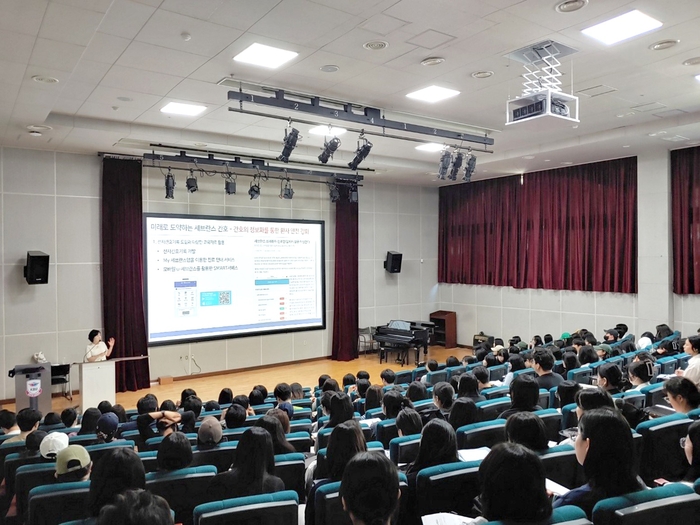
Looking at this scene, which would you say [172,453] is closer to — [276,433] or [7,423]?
[276,433]

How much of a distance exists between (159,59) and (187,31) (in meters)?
0.79

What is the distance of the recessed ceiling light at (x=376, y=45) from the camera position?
4.73 metres

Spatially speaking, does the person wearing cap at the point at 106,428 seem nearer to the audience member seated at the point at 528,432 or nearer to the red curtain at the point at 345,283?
the audience member seated at the point at 528,432

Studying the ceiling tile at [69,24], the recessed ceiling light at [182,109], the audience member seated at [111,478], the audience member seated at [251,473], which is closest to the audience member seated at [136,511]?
the audience member seated at [111,478]

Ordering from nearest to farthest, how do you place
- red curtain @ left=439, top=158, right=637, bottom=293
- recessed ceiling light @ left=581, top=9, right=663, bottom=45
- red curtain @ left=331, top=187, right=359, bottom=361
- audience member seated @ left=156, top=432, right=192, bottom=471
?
1. audience member seated @ left=156, top=432, right=192, bottom=471
2. recessed ceiling light @ left=581, top=9, right=663, bottom=45
3. red curtain @ left=439, top=158, right=637, bottom=293
4. red curtain @ left=331, top=187, right=359, bottom=361

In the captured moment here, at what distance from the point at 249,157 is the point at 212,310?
9.99ft

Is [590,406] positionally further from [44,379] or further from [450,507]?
[44,379]

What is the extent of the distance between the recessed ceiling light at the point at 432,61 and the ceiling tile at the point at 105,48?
2794 millimetres

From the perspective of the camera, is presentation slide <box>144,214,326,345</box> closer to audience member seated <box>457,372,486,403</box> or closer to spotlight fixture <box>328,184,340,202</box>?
spotlight fixture <box>328,184,340,202</box>

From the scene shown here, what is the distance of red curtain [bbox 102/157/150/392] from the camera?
9.02 meters

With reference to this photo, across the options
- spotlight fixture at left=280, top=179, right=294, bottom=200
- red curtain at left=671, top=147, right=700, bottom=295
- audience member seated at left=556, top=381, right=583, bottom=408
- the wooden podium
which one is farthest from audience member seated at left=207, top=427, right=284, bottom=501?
red curtain at left=671, top=147, right=700, bottom=295

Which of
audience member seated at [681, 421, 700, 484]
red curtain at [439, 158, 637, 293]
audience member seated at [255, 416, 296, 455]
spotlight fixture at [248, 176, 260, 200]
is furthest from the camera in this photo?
red curtain at [439, 158, 637, 293]

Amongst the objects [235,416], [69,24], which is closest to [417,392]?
[235,416]

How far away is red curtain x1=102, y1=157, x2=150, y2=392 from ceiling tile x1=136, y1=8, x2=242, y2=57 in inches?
197
